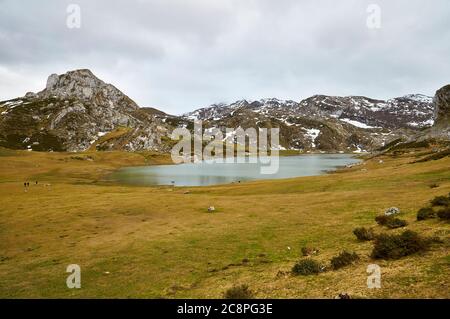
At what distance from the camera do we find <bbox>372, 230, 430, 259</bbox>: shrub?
19.7 metres

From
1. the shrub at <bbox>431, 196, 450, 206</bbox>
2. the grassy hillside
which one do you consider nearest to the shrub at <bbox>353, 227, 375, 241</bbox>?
the grassy hillside

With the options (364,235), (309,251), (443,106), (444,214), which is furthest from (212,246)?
(443,106)

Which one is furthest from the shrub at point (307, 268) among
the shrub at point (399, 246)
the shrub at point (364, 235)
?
the shrub at point (364, 235)

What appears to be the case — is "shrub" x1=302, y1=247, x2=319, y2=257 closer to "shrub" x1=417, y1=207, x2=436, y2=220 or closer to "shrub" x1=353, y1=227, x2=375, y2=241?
"shrub" x1=353, y1=227, x2=375, y2=241

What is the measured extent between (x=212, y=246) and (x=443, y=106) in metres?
171

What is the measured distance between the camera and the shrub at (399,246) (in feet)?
64.5

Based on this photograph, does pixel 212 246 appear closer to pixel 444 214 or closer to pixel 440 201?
pixel 444 214

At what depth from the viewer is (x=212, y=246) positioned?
29453 mm

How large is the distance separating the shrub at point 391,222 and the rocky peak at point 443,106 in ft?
521

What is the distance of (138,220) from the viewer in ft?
141

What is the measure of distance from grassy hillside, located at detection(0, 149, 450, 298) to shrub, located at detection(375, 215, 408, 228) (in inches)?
27.7
